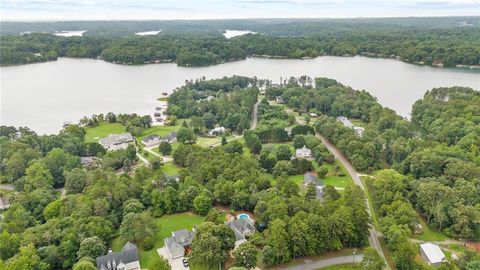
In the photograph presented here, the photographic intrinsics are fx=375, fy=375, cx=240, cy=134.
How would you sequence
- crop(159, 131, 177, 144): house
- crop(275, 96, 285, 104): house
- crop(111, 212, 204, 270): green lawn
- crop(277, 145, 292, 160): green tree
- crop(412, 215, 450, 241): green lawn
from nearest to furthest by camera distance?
1. crop(111, 212, 204, 270): green lawn
2. crop(412, 215, 450, 241): green lawn
3. crop(277, 145, 292, 160): green tree
4. crop(159, 131, 177, 144): house
5. crop(275, 96, 285, 104): house

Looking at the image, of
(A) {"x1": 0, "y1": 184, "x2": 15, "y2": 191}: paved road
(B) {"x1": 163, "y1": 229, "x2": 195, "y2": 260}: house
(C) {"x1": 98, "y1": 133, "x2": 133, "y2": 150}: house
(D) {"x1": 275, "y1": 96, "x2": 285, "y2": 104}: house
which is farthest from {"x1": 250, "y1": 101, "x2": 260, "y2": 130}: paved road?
(A) {"x1": 0, "y1": 184, "x2": 15, "y2": 191}: paved road

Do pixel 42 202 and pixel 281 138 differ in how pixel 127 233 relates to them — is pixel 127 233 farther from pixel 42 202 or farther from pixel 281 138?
pixel 281 138

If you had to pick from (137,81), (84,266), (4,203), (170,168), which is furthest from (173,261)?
(137,81)

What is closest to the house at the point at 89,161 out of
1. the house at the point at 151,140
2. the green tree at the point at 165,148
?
the green tree at the point at 165,148

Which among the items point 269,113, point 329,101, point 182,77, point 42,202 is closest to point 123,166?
point 42,202

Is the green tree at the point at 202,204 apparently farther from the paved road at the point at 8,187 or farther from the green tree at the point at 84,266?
the paved road at the point at 8,187

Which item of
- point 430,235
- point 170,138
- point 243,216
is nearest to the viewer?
point 430,235

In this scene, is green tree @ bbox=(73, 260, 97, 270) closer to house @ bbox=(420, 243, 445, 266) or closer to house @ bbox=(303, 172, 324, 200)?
house @ bbox=(303, 172, 324, 200)

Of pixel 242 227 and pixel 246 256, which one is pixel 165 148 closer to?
pixel 242 227
